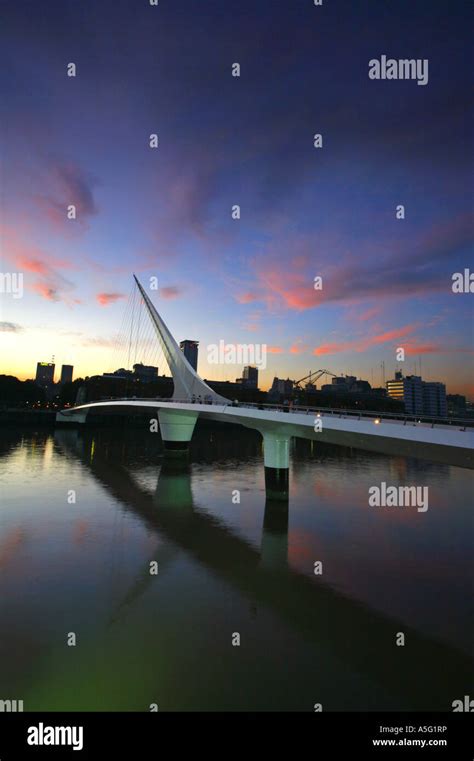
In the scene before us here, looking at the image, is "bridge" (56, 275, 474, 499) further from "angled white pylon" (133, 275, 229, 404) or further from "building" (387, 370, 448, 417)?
"building" (387, 370, 448, 417)

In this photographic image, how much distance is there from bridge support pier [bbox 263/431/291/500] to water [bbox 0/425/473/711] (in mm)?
1676

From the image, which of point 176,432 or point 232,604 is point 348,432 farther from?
point 176,432

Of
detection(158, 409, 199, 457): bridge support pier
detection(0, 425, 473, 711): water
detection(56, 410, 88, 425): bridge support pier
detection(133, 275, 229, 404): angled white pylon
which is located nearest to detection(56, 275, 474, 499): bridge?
detection(133, 275, 229, 404): angled white pylon

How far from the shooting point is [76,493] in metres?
29.0

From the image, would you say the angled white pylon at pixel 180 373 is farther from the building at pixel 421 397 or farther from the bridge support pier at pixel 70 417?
the building at pixel 421 397

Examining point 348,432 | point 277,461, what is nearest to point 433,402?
point 277,461

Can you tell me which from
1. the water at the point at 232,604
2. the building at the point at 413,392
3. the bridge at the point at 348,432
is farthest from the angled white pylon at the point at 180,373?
the building at the point at 413,392

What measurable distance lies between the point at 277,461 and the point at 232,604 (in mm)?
16569

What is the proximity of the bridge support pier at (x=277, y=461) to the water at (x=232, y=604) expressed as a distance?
1676mm

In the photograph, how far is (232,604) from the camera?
Answer: 12469mm

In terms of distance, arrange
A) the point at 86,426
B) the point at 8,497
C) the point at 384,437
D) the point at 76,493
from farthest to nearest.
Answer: the point at 86,426 → the point at 76,493 → the point at 8,497 → the point at 384,437
